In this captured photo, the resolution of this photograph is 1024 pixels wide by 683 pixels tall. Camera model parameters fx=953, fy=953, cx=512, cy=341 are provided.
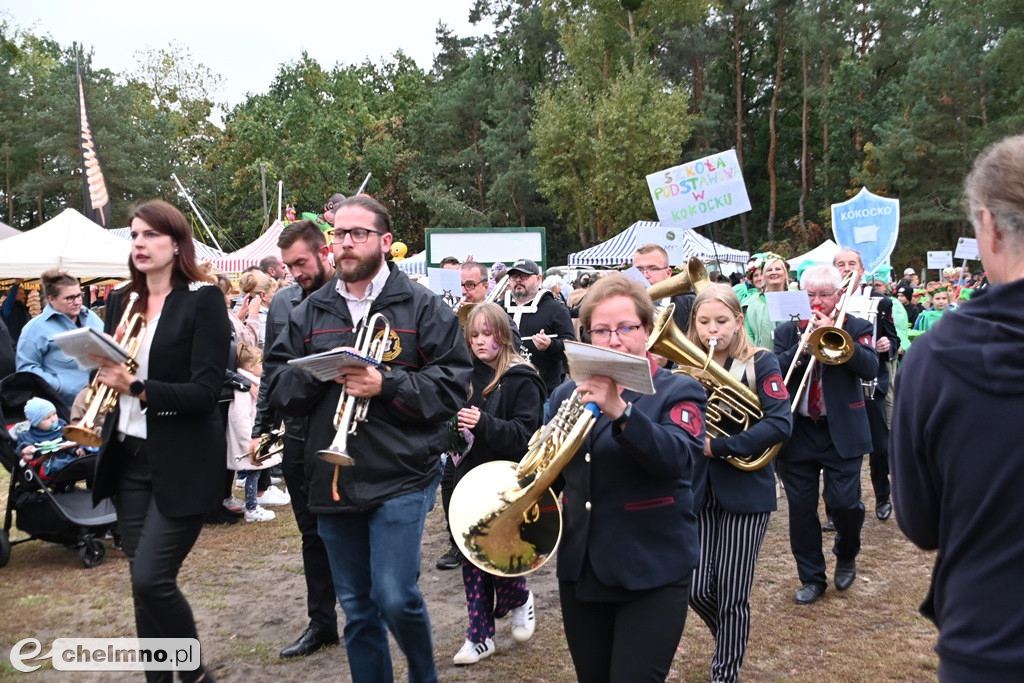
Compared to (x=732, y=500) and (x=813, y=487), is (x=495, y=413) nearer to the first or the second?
(x=732, y=500)

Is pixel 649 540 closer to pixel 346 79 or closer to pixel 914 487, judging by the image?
pixel 914 487

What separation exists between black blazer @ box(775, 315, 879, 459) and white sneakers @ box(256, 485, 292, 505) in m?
5.40

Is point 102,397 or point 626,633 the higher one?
point 102,397

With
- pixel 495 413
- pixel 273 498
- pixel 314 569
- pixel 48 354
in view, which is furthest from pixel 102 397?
pixel 273 498

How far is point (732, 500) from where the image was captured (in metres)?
4.62

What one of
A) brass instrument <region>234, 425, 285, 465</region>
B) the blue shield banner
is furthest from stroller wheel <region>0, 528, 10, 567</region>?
the blue shield banner

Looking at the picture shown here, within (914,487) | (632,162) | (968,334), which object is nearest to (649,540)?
(914,487)

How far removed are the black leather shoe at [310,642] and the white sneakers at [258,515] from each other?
3485 mm

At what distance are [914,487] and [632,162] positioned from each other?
3809 cm

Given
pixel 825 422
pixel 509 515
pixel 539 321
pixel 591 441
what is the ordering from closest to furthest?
1. pixel 591 441
2. pixel 509 515
3. pixel 825 422
4. pixel 539 321

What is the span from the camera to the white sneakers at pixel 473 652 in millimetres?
5082

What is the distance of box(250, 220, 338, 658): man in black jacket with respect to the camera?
4.96m

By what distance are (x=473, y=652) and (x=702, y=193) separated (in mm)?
7499

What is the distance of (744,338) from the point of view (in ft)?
16.2
